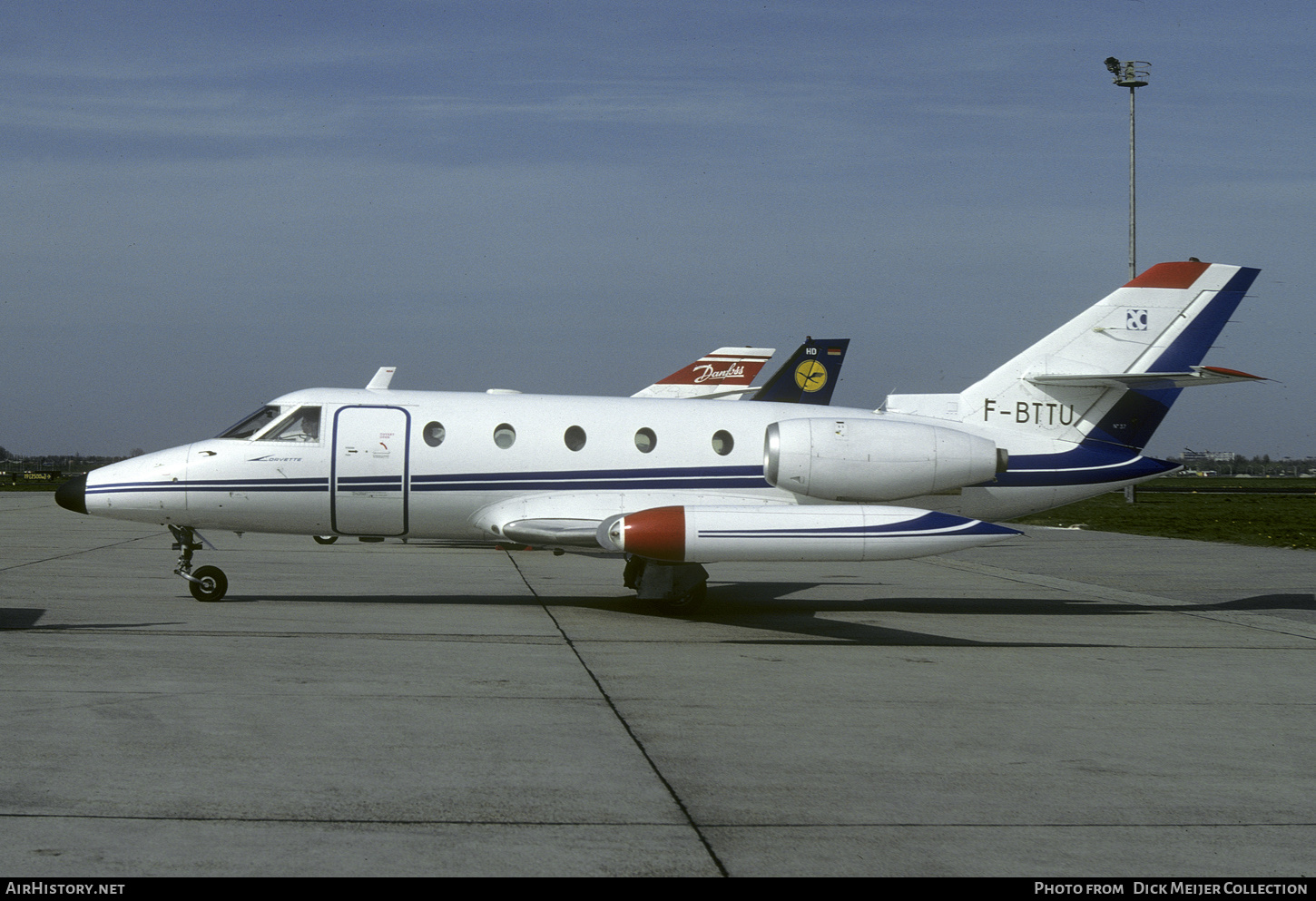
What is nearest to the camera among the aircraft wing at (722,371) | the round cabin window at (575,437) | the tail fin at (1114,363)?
the round cabin window at (575,437)

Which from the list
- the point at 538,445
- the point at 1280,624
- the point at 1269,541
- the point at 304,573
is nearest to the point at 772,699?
the point at 538,445

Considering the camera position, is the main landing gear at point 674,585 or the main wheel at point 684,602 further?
the main wheel at point 684,602

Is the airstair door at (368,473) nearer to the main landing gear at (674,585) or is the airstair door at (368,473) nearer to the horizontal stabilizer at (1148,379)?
the main landing gear at (674,585)

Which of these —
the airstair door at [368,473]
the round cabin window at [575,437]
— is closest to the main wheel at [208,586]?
the airstair door at [368,473]

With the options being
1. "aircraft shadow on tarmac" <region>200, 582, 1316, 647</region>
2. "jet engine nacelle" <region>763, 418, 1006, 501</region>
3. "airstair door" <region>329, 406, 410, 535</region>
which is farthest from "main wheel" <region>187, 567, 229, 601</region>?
"jet engine nacelle" <region>763, 418, 1006, 501</region>

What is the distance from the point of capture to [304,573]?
776 inches

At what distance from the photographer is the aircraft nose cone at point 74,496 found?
14719mm

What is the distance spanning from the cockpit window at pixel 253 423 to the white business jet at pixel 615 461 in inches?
1.1

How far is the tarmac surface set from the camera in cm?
560

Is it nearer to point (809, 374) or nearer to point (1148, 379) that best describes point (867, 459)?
point (1148, 379)

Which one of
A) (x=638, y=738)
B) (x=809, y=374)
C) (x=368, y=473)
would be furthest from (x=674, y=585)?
(x=809, y=374)

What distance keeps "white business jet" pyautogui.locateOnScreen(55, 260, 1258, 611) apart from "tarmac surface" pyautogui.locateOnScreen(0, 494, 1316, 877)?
1.14m

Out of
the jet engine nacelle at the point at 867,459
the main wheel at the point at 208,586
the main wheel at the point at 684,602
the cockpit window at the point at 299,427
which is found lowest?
the main wheel at the point at 684,602
